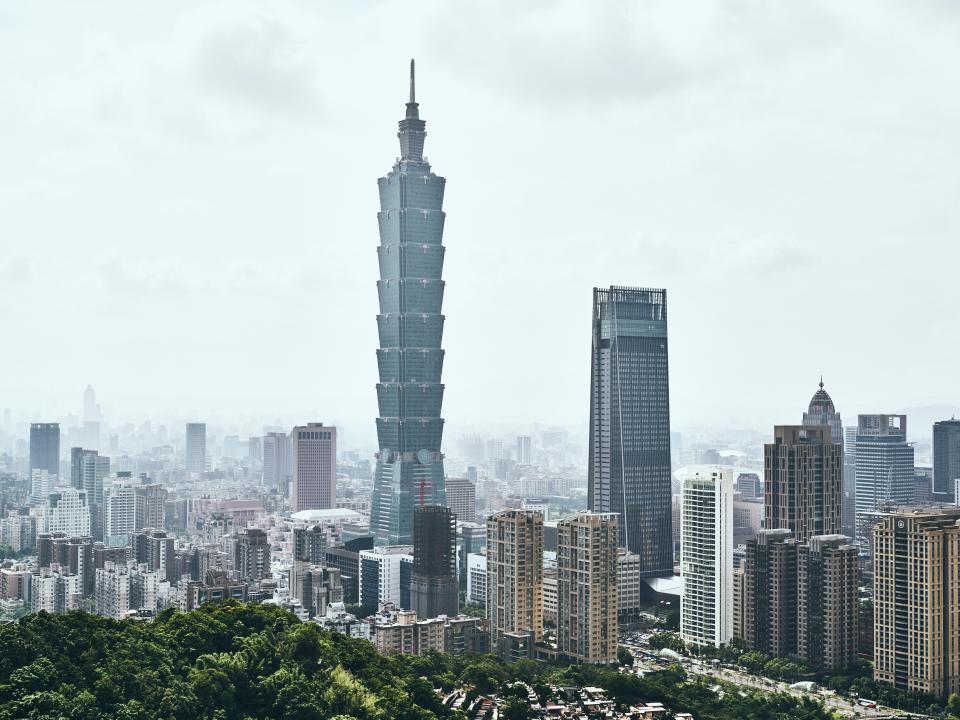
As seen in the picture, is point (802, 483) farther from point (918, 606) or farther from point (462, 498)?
point (462, 498)

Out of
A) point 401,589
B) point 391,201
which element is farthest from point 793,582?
point 391,201

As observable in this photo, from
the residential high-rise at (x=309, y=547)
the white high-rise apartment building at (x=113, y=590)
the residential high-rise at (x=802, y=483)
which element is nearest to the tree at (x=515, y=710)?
the residential high-rise at (x=802, y=483)

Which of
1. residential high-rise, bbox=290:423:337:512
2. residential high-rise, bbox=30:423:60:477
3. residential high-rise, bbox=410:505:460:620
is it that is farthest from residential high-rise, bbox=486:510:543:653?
residential high-rise, bbox=30:423:60:477

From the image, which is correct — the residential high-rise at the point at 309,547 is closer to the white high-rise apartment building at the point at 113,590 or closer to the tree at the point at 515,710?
the white high-rise apartment building at the point at 113,590

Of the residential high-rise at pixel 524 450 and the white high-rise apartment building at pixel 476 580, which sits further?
the residential high-rise at pixel 524 450

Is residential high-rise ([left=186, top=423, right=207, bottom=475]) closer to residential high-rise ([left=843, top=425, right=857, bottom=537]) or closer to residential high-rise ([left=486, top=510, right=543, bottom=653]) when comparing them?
residential high-rise ([left=843, top=425, right=857, bottom=537])
